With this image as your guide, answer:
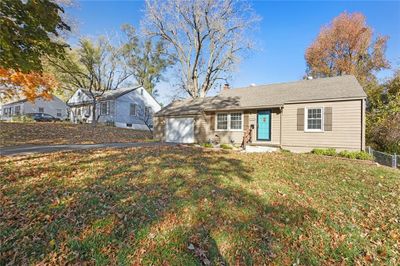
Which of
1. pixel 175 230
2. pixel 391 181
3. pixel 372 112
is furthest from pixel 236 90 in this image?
pixel 175 230

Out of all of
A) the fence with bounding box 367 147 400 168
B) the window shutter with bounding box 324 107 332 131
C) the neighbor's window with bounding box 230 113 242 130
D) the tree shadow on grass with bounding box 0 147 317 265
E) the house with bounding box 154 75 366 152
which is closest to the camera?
the tree shadow on grass with bounding box 0 147 317 265

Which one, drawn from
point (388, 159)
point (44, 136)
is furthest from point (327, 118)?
point (44, 136)

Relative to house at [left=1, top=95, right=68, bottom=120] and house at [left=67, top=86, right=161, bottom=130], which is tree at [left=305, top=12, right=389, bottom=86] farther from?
house at [left=1, top=95, right=68, bottom=120]

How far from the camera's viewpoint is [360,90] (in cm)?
1205

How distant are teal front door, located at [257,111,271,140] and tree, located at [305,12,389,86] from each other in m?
18.7

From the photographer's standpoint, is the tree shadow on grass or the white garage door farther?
the white garage door

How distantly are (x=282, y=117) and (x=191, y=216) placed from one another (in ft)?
36.1

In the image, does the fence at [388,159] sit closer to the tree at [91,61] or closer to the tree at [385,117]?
the tree at [385,117]

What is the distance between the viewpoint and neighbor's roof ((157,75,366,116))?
12661 millimetres

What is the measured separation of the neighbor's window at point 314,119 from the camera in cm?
1271

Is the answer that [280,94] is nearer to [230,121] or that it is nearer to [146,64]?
[230,121]

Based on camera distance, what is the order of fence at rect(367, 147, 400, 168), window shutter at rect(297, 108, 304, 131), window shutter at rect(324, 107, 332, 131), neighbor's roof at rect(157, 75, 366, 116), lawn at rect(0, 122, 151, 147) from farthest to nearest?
lawn at rect(0, 122, 151, 147), window shutter at rect(297, 108, 304, 131), neighbor's roof at rect(157, 75, 366, 116), window shutter at rect(324, 107, 332, 131), fence at rect(367, 147, 400, 168)

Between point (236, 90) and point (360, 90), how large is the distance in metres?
8.88

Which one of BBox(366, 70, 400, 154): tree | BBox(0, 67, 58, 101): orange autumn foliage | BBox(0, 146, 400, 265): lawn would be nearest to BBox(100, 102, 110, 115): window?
BBox(0, 67, 58, 101): orange autumn foliage
